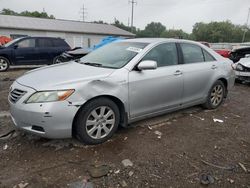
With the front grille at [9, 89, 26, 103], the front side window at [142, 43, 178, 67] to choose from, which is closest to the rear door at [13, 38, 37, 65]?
the front grille at [9, 89, 26, 103]

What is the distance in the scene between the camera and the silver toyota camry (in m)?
2.96

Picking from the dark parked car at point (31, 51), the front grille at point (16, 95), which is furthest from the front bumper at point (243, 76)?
the dark parked car at point (31, 51)

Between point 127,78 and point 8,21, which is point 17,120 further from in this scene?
point 8,21

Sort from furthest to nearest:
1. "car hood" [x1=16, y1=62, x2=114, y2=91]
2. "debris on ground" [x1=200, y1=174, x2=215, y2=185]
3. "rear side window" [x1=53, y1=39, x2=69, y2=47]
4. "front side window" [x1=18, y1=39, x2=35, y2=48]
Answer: "rear side window" [x1=53, y1=39, x2=69, y2=47], "front side window" [x1=18, y1=39, x2=35, y2=48], "car hood" [x1=16, y1=62, x2=114, y2=91], "debris on ground" [x1=200, y1=174, x2=215, y2=185]

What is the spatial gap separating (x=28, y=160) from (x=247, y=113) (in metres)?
4.51

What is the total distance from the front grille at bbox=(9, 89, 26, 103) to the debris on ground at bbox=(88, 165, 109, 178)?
4.39 ft

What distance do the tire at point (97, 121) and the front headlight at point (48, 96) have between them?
1.09 ft

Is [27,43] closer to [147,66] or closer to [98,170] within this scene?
[147,66]

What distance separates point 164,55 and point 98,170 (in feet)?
7.58

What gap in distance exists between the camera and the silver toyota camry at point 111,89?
9.72ft

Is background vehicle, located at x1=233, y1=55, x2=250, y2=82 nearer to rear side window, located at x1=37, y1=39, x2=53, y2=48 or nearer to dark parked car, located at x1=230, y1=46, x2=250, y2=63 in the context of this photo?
dark parked car, located at x1=230, y1=46, x2=250, y2=63

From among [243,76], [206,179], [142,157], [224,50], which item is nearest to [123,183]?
[142,157]

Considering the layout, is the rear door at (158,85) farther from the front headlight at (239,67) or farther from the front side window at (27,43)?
the front side window at (27,43)

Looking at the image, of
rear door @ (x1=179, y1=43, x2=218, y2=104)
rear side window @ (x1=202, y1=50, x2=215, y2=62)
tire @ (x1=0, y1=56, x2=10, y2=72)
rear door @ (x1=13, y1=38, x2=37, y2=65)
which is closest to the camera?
rear door @ (x1=179, y1=43, x2=218, y2=104)
